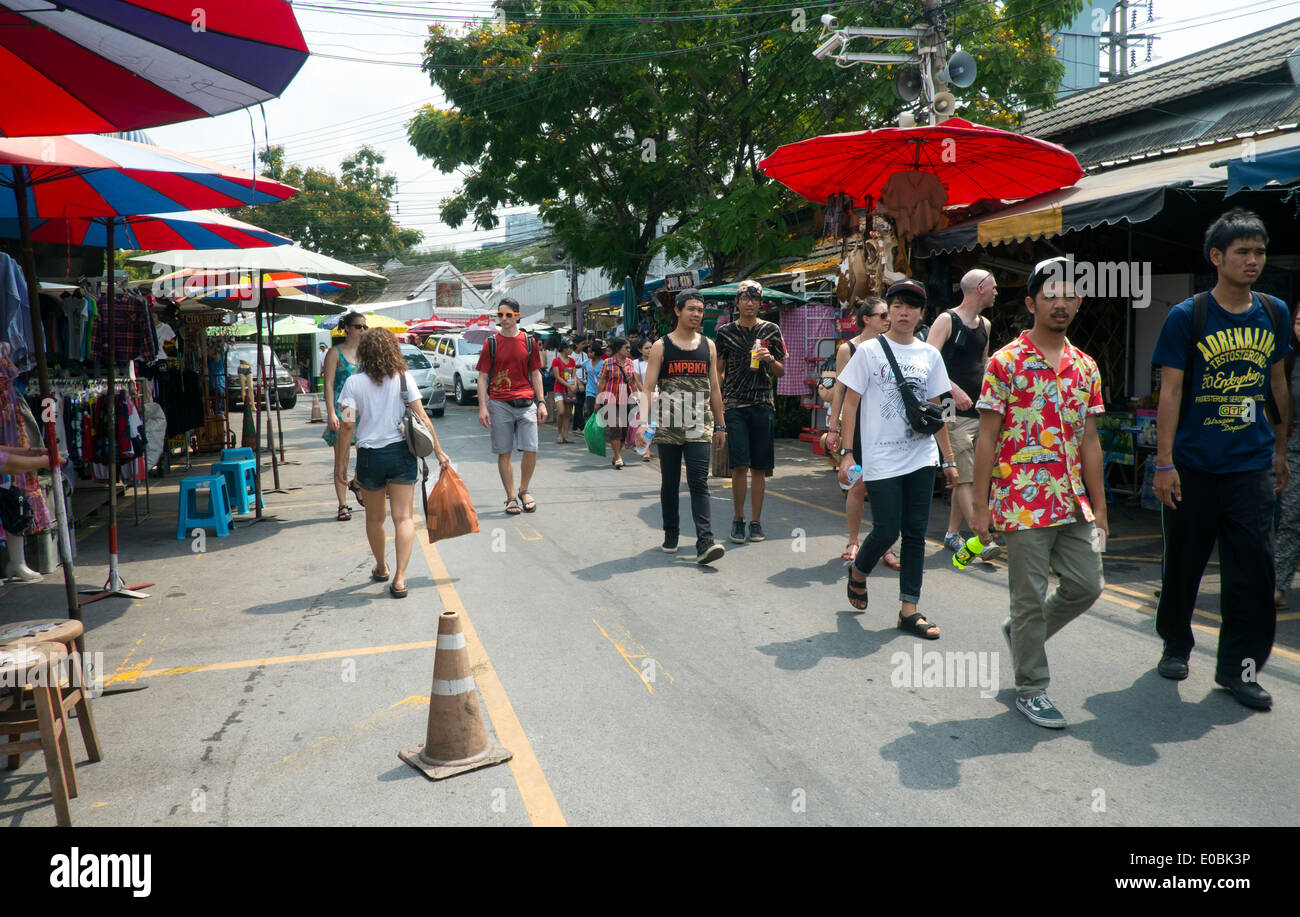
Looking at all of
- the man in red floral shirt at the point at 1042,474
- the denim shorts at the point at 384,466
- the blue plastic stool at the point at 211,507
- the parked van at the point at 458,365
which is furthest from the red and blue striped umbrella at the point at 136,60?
the parked van at the point at 458,365

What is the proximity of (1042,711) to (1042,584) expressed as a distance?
0.56 metres

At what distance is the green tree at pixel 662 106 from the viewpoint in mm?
16516

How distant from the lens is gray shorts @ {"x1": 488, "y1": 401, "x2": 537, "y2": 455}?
934cm

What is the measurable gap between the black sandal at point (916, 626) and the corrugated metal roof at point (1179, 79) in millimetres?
11957

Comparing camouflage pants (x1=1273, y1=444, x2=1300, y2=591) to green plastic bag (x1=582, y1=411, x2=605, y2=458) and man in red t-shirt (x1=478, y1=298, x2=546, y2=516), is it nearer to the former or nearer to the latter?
man in red t-shirt (x1=478, y1=298, x2=546, y2=516)

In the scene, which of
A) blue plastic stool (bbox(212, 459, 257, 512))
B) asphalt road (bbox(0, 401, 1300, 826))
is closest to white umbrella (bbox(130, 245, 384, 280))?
blue plastic stool (bbox(212, 459, 257, 512))

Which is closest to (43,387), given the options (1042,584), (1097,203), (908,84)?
(1042,584)

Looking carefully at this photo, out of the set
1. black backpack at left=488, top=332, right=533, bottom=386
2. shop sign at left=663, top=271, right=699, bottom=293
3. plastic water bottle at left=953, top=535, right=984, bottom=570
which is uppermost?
shop sign at left=663, top=271, right=699, bottom=293

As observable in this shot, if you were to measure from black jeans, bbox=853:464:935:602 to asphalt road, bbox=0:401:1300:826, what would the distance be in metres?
0.40

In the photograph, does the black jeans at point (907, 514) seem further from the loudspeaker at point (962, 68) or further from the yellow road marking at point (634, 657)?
the loudspeaker at point (962, 68)

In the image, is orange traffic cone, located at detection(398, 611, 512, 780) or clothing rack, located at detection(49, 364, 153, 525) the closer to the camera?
orange traffic cone, located at detection(398, 611, 512, 780)
